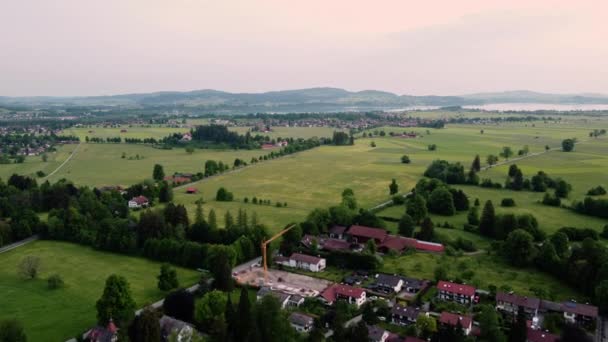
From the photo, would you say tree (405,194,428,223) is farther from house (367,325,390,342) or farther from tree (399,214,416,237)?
house (367,325,390,342)

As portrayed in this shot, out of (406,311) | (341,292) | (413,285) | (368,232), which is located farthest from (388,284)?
(368,232)

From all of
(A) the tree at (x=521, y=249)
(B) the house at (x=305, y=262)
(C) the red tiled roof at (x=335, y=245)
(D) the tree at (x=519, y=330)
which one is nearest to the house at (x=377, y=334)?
(D) the tree at (x=519, y=330)

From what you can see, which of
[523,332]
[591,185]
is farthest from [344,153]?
[523,332]

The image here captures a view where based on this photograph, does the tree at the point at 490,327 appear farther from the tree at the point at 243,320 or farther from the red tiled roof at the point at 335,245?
the red tiled roof at the point at 335,245

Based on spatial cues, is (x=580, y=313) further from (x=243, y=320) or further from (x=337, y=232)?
(x=337, y=232)

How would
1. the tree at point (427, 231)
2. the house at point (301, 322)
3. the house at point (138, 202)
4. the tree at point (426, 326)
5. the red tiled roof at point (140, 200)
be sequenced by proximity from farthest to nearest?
the red tiled roof at point (140, 200), the house at point (138, 202), the tree at point (427, 231), the house at point (301, 322), the tree at point (426, 326)

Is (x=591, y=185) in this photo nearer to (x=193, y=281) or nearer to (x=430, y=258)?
(x=430, y=258)
